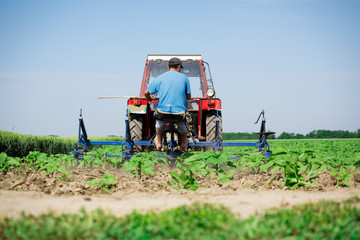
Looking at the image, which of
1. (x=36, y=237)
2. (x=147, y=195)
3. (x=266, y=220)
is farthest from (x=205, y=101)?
(x=36, y=237)

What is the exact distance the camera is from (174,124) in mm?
6309

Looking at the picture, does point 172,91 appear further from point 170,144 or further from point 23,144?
point 23,144

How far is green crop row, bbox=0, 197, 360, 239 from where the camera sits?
101 inches

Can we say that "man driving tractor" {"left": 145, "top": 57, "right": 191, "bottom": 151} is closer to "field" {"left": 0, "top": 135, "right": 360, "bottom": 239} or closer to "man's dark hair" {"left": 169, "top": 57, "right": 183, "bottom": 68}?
"man's dark hair" {"left": 169, "top": 57, "right": 183, "bottom": 68}

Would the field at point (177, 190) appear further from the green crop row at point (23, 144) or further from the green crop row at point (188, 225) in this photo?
the green crop row at point (23, 144)

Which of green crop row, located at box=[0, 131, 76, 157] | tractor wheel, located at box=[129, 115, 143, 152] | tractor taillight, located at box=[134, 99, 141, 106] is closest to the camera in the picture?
tractor taillight, located at box=[134, 99, 141, 106]

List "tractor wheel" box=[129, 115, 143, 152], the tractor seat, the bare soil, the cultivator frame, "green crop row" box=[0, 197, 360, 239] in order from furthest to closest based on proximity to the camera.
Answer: "tractor wheel" box=[129, 115, 143, 152] → the cultivator frame → the tractor seat → the bare soil → "green crop row" box=[0, 197, 360, 239]

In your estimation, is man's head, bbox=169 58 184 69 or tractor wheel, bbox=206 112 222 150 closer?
man's head, bbox=169 58 184 69

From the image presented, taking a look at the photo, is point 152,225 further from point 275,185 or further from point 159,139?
point 159,139

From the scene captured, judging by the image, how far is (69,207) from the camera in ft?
11.1

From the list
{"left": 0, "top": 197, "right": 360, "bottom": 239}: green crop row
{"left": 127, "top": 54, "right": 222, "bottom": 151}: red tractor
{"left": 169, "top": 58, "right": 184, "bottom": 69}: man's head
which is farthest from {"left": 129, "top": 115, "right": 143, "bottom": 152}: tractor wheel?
{"left": 0, "top": 197, "right": 360, "bottom": 239}: green crop row

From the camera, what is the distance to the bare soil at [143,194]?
11.2 ft

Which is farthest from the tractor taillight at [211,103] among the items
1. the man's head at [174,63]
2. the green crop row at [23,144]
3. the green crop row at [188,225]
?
the green crop row at [23,144]

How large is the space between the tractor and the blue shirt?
1.43 ft
